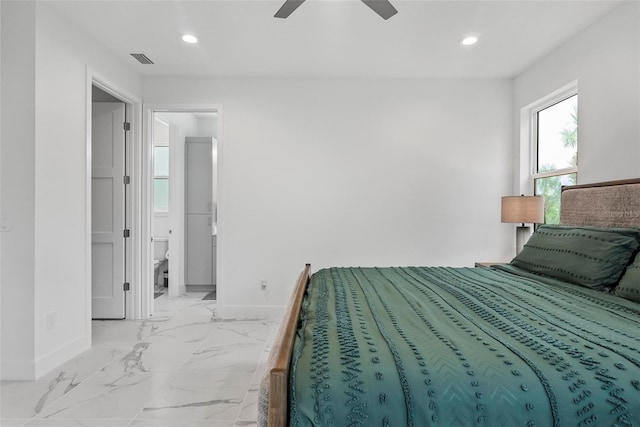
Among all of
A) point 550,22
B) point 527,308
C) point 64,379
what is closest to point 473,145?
point 550,22

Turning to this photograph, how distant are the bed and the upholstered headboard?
637 millimetres

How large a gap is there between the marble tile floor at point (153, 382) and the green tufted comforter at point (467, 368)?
1.14m

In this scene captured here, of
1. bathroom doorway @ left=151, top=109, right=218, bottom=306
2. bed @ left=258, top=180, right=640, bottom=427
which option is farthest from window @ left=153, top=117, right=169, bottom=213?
bed @ left=258, top=180, right=640, bottom=427

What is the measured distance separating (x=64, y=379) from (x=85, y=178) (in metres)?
1.52

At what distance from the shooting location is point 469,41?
305cm

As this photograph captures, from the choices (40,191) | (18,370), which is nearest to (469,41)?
(40,191)

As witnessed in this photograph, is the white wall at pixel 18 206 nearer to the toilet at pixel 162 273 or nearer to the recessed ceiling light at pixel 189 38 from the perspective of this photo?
the recessed ceiling light at pixel 189 38

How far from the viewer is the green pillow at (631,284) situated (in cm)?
169

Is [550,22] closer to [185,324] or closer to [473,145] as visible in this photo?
[473,145]

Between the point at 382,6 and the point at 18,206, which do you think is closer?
the point at 382,6

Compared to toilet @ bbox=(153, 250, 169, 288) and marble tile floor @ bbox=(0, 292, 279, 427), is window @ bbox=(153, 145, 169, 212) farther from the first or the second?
marble tile floor @ bbox=(0, 292, 279, 427)

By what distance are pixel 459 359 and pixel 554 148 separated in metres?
3.28

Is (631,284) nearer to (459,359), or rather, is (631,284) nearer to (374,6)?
(459,359)

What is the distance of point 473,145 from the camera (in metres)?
3.89
